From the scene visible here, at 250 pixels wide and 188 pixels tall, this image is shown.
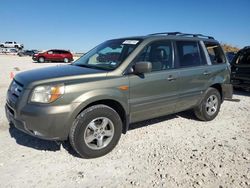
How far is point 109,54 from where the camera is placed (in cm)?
463

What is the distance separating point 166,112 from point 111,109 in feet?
4.57

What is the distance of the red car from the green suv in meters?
28.3

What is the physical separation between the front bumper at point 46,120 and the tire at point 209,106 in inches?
128

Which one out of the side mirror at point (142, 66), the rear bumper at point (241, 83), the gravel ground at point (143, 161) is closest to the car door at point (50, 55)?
the rear bumper at point (241, 83)

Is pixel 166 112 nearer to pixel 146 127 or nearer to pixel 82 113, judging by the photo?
pixel 146 127

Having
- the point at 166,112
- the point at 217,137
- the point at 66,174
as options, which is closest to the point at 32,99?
the point at 66,174

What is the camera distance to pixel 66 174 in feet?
11.1

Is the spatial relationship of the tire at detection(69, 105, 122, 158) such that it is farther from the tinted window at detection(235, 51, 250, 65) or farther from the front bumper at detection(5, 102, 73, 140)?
the tinted window at detection(235, 51, 250, 65)

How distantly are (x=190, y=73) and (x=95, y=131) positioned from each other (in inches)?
92.5

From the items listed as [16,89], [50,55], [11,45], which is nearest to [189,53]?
[16,89]

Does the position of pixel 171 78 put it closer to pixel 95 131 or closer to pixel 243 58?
pixel 95 131

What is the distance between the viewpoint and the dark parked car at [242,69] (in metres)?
8.48

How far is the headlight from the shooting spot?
3420 millimetres

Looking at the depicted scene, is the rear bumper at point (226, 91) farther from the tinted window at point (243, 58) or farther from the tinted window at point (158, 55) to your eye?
the tinted window at point (243, 58)
